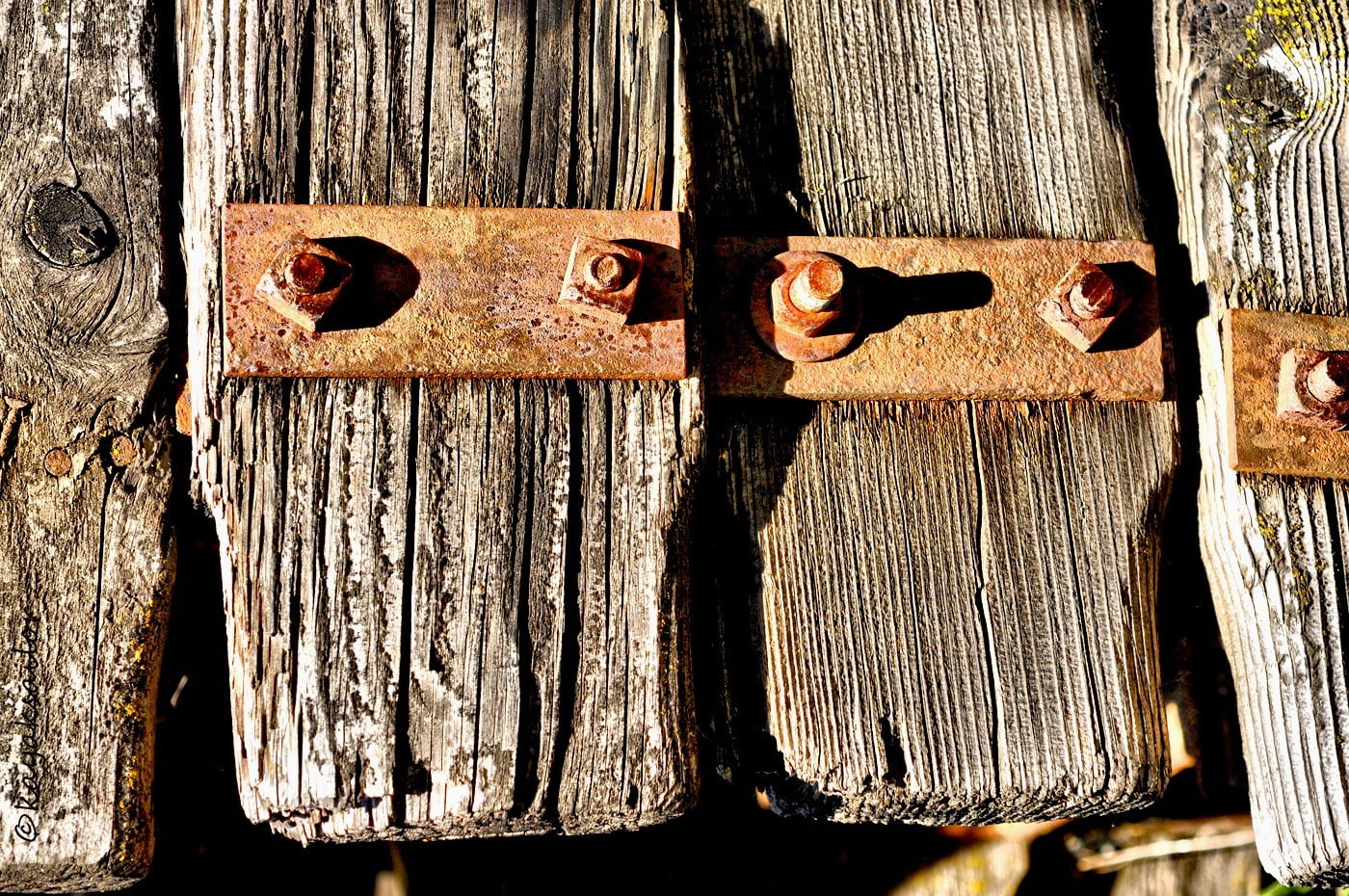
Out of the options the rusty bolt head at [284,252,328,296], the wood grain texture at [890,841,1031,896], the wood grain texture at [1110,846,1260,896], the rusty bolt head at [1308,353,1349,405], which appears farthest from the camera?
the wood grain texture at [1110,846,1260,896]

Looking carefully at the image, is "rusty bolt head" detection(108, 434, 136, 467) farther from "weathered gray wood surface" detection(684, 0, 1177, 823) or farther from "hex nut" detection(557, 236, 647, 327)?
"weathered gray wood surface" detection(684, 0, 1177, 823)

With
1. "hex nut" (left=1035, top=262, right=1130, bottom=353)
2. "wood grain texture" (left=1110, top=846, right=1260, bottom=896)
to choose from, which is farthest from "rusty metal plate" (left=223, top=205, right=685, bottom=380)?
"wood grain texture" (left=1110, top=846, right=1260, bottom=896)

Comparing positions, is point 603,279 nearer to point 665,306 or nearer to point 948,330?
point 665,306

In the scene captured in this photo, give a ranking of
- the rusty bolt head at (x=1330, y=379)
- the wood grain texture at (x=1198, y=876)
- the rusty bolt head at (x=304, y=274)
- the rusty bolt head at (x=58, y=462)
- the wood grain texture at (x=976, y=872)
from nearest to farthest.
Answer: the rusty bolt head at (x=304, y=274) → the rusty bolt head at (x=58, y=462) → the rusty bolt head at (x=1330, y=379) → the wood grain texture at (x=976, y=872) → the wood grain texture at (x=1198, y=876)

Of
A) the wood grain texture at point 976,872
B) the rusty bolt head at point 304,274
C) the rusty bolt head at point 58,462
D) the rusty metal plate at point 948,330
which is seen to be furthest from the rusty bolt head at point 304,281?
the wood grain texture at point 976,872

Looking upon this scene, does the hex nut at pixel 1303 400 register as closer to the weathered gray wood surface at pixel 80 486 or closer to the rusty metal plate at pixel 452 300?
the rusty metal plate at pixel 452 300

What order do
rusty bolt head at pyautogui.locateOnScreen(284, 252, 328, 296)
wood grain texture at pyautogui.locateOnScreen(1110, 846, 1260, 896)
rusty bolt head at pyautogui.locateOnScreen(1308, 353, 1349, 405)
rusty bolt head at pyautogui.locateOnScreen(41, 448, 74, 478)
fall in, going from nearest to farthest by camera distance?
rusty bolt head at pyautogui.locateOnScreen(284, 252, 328, 296), rusty bolt head at pyautogui.locateOnScreen(41, 448, 74, 478), rusty bolt head at pyautogui.locateOnScreen(1308, 353, 1349, 405), wood grain texture at pyautogui.locateOnScreen(1110, 846, 1260, 896)
